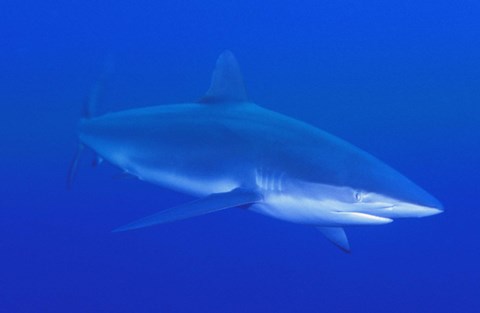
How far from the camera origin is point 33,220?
29.0ft

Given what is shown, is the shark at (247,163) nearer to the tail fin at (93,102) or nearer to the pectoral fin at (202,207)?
the pectoral fin at (202,207)

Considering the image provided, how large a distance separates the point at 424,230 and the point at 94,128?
271 inches

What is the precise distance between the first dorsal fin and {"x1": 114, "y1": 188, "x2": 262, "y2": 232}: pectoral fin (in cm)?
86

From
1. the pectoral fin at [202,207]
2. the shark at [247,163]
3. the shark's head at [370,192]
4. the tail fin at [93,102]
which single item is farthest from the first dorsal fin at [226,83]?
the tail fin at [93,102]

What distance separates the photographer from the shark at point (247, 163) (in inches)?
116

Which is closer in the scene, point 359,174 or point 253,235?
point 359,174

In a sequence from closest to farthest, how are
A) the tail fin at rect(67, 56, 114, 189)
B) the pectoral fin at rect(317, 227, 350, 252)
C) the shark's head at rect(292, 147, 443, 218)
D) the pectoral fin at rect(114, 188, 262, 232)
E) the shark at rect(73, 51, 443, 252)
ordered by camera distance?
the shark's head at rect(292, 147, 443, 218)
the shark at rect(73, 51, 443, 252)
the pectoral fin at rect(114, 188, 262, 232)
the pectoral fin at rect(317, 227, 350, 252)
the tail fin at rect(67, 56, 114, 189)

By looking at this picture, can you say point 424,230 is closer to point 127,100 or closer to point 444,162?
point 444,162

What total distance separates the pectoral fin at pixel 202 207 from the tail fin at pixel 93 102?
6.33 ft

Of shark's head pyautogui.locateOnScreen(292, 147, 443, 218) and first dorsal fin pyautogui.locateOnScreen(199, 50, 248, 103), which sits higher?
first dorsal fin pyautogui.locateOnScreen(199, 50, 248, 103)

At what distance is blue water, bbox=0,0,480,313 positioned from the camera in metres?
7.28

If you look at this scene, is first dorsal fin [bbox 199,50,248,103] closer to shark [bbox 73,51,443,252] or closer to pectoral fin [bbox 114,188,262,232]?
shark [bbox 73,51,443,252]

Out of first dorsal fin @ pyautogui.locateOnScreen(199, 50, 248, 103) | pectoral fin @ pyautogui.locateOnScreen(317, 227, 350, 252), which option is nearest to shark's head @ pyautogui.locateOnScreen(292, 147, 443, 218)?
pectoral fin @ pyautogui.locateOnScreen(317, 227, 350, 252)

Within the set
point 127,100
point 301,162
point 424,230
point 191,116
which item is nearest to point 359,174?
point 301,162
